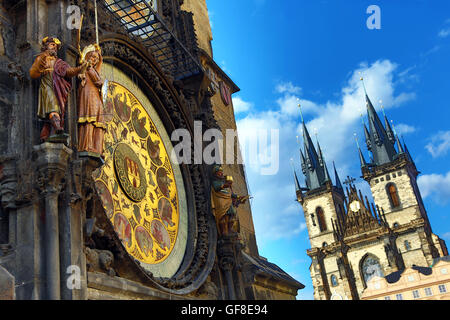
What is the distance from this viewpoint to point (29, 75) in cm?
460

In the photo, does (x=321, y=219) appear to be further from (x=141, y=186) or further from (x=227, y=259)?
(x=141, y=186)

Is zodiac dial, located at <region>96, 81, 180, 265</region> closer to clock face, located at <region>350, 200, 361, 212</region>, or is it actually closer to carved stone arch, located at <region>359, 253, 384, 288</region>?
carved stone arch, located at <region>359, 253, 384, 288</region>

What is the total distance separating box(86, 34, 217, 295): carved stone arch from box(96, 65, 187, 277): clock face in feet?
0.39

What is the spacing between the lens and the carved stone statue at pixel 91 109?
4.59 m

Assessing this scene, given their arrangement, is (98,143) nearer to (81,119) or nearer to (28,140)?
(81,119)

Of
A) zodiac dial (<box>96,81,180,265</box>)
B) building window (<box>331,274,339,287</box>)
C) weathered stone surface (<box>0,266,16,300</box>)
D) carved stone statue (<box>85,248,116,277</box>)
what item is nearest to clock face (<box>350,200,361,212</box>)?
building window (<box>331,274,339,287</box>)

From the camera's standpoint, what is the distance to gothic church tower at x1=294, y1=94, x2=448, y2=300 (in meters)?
55.4

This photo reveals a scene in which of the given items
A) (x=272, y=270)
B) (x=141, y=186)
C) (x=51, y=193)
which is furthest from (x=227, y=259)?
(x=51, y=193)

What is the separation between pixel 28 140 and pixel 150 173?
7.25 feet

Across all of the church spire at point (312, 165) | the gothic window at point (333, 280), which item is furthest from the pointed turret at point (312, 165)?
the gothic window at point (333, 280)

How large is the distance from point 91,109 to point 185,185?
7.97 feet

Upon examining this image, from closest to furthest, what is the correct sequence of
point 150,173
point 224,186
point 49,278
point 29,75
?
point 49,278 → point 29,75 → point 150,173 → point 224,186

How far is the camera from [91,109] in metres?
4.80

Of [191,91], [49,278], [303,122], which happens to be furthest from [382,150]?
[49,278]
